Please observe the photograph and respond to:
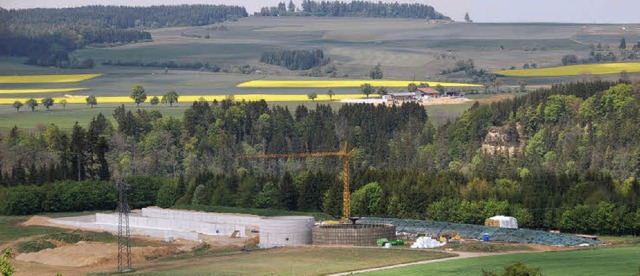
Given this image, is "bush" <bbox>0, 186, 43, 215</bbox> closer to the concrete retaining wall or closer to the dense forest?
the dense forest

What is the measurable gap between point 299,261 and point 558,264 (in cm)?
1887

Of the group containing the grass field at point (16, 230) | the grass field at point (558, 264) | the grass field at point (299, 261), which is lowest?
the grass field at point (16, 230)

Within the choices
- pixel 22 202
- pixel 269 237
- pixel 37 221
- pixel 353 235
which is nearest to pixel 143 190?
pixel 22 202

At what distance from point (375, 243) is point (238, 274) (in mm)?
22001

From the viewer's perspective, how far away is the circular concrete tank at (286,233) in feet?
433

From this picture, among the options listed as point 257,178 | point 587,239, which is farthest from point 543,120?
point 587,239

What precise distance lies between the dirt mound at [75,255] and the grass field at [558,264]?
26.3m

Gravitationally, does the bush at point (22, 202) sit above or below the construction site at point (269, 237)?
below

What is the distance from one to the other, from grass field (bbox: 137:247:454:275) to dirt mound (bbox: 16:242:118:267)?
23.2ft

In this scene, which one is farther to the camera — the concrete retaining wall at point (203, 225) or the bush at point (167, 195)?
the bush at point (167, 195)

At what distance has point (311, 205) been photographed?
524 feet

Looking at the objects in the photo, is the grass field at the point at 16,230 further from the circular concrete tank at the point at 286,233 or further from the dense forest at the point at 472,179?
the circular concrete tank at the point at 286,233

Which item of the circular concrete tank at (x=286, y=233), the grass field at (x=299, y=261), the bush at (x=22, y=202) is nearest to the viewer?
the grass field at (x=299, y=261)

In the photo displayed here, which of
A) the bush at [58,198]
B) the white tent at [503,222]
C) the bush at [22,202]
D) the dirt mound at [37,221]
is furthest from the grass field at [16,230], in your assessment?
the white tent at [503,222]
